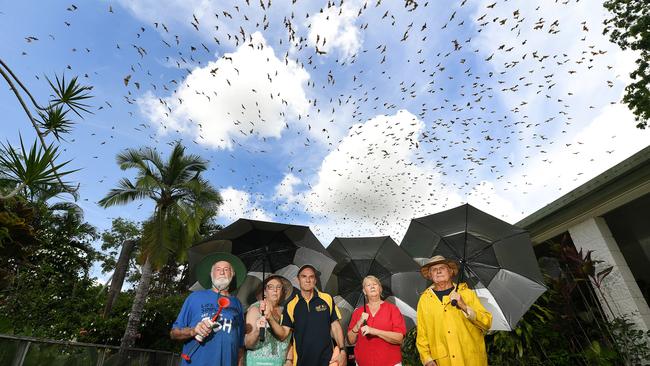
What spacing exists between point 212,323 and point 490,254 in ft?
11.8

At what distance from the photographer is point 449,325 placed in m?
3.58

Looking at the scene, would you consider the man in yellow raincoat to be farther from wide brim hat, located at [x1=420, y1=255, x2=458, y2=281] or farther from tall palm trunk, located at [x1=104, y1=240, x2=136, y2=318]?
tall palm trunk, located at [x1=104, y1=240, x2=136, y2=318]

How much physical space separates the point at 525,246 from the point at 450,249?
3.01ft

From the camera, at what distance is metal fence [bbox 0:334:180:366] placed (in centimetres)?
354

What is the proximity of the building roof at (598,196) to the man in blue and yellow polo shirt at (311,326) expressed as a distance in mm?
5493

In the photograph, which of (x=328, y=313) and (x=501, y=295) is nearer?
(x=328, y=313)

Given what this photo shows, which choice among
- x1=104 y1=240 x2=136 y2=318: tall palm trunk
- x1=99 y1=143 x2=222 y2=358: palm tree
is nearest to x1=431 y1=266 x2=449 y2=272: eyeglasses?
x1=99 y1=143 x2=222 y2=358: palm tree

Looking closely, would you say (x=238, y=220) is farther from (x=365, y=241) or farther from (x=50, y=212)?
(x=50, y=212)

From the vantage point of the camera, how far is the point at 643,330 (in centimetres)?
559

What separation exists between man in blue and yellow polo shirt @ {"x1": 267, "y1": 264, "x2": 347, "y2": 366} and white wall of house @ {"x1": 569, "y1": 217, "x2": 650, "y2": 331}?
5.38 metres

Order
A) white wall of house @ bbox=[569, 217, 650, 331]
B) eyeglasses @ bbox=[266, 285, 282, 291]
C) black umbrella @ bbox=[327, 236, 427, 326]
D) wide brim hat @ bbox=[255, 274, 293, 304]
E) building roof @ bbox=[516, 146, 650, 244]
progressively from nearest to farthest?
eyeglasses @ bbox=[266, 285, 282, 291] → wide brim hat @ bbox=[255, 274, 293, 304] → black umbrella @ bbox=[327, 236, 427, 326] → building roof @ bbox=[516, 146, 650, 244] → white wall of house @ bbox=[569, 217, 650, 331]

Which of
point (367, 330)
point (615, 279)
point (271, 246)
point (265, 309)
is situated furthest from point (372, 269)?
point (615, 279)

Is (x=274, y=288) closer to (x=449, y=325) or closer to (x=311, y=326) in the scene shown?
(x=311, y=326)

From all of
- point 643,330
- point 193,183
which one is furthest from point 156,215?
point 643,330
